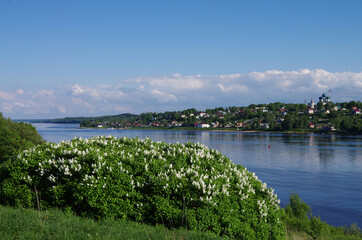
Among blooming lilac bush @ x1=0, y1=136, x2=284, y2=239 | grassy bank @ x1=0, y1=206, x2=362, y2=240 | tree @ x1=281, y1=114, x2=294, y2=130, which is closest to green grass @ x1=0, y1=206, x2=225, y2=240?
grassy bank @ x1=0, y1=206, x2=362, y2=240

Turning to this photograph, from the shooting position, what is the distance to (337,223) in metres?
24.4

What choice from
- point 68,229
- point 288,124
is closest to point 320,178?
point 68,229

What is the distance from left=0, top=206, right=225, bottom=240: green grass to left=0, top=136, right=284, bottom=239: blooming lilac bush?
0.60 m

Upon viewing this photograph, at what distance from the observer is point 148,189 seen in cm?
1005

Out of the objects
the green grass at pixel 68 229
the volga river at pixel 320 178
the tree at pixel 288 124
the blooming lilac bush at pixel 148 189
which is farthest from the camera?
the tree at pixel 288 124

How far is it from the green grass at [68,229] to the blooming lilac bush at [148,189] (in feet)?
1.97

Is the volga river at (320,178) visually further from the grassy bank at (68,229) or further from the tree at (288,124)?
the tree at (288,124)

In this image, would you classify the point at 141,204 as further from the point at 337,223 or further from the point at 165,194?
the point at 337,223

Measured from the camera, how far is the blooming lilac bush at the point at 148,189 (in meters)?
9.34

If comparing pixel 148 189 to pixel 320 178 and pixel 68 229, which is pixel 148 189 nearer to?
pixel 68 229

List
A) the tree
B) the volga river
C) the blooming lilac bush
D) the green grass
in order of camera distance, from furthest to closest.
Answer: the tree
the volga river
the blooming lilac bush
the green grass

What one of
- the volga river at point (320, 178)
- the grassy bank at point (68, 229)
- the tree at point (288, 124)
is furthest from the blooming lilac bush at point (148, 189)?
the tree at point (288, 124)

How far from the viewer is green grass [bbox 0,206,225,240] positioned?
7.34 m

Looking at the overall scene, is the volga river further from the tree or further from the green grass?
the tree
